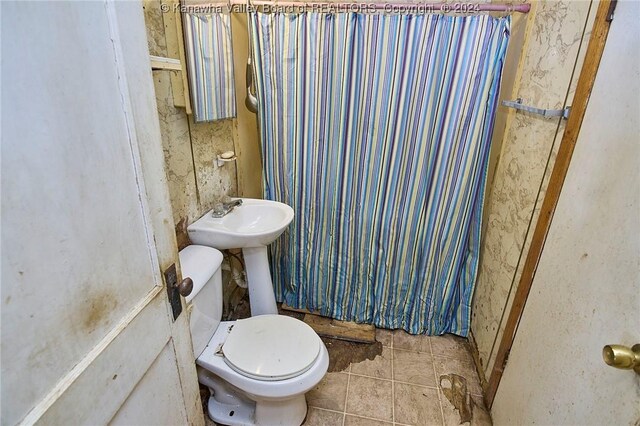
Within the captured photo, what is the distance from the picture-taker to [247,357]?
1.32 meters

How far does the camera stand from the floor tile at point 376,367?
69.1 inches

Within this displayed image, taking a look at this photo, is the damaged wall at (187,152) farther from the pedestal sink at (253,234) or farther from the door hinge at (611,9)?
the door hinge at (611,9)

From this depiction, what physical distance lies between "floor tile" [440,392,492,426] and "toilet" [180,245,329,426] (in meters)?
0.67

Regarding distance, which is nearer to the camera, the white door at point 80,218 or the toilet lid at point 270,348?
the white door at point 80,218

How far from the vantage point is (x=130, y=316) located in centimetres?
64

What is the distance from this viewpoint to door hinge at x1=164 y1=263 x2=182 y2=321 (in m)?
0.76

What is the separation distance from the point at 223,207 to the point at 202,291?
480mm

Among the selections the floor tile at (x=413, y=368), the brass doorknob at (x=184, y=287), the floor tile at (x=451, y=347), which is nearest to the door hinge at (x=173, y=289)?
the brass doorknob at (x=184, y=287)

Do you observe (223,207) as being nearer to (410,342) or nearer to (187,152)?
(187,152)

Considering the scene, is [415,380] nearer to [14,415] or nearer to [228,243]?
[228,243]

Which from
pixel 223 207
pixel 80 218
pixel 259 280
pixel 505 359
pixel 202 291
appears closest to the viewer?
pixel 80 218

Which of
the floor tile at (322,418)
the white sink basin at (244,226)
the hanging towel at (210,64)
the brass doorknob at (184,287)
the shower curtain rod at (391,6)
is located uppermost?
the shower curtain rod at (391,6)

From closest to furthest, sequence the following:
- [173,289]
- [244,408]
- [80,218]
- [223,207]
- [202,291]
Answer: [80,218]
[173,289]
[202,291]
[244,408]
[223,207]

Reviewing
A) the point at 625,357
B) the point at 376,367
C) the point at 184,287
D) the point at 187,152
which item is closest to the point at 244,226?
the point at 187,152
